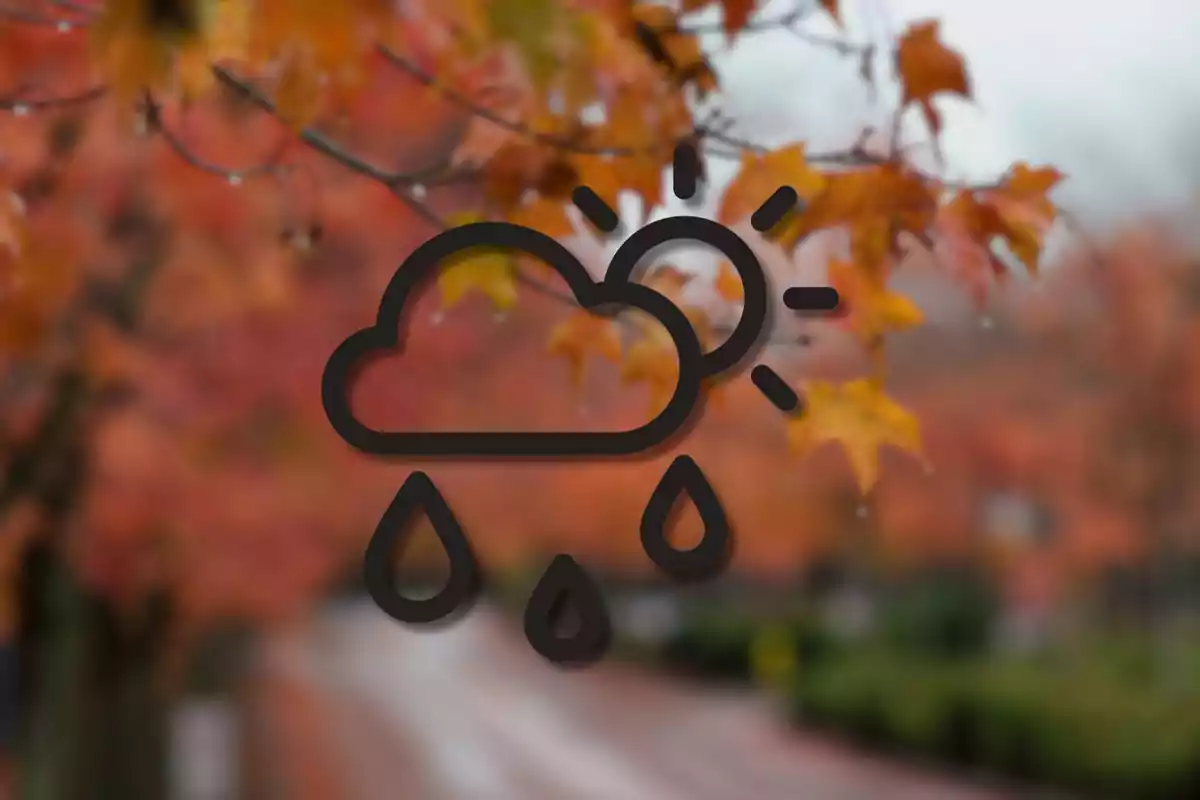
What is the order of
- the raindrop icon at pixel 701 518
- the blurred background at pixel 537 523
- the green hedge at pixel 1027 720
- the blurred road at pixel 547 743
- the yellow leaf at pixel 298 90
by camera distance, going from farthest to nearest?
the blurred road at pixel 547 743
the green hedge at pixel 1027 720
the blurred background at pixel 537 523
the yellow leaf at pixel 298 90
the raindrop icon at pixel 701 518

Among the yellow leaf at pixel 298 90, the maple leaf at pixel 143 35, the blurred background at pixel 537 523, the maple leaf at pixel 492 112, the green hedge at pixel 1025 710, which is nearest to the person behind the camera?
the maple leaf at pixel 143 35

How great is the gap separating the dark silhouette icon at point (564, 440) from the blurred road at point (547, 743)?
11875 millimetres

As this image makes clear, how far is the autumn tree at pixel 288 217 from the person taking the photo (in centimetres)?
200

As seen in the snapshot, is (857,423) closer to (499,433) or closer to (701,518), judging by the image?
(701,518)

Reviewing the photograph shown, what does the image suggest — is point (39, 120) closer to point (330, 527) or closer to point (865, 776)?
point (330, 527)

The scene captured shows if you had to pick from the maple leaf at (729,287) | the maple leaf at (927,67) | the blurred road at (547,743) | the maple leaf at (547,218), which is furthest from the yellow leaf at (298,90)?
the blurred road at (547,743)

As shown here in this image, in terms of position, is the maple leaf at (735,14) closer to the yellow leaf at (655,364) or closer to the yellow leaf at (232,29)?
the yellow leaf at (655,364)

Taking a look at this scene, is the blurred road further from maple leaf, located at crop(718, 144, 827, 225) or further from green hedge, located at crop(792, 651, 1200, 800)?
maple leaf, located at crop(718, 144, 827, 225)

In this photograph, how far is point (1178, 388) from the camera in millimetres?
14781

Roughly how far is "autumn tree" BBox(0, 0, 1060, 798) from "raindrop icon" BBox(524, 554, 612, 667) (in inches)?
18.4

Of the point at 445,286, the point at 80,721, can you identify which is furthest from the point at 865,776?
the point at 445,286

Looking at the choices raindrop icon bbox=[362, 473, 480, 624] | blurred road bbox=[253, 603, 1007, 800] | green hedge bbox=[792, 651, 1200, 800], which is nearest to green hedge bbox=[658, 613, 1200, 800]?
green hedge bbox=[792, 651, 1200, 800]

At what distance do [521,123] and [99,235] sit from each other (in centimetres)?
454

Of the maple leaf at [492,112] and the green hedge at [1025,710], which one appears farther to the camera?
the green hedge at [1025,710]
